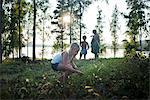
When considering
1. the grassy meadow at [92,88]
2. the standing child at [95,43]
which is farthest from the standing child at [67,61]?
the standing child at [95,43]

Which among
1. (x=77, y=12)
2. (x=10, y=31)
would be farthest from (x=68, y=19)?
(x=10, y=31)

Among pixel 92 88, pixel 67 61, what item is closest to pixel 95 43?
pixel 67 61

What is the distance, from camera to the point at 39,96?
828cm

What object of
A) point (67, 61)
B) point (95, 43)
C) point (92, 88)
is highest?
point (95, 43)

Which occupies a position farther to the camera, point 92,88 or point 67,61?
point 67,61

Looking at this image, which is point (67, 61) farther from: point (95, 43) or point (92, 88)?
point (95, 43)

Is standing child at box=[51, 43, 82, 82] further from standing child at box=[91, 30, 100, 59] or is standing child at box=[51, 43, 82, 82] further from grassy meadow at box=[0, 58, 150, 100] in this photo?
standing child at box=[91, 30, 100, 59]

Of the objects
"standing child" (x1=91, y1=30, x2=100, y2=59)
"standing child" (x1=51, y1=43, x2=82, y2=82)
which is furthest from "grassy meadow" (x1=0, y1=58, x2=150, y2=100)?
"standing child" (x1=91, y1=30, x2=100, y2=59)

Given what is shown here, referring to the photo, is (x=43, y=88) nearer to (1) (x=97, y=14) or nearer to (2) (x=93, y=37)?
(2) (x=93, y=37)

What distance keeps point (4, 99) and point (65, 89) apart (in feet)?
5.00

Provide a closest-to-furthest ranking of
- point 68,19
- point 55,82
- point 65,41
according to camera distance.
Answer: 1. point 55,82
2. point 68,19
3. point 65,41

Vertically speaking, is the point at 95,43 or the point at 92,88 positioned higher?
the point at 95,43

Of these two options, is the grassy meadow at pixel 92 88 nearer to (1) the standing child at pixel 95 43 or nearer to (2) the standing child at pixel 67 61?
(2) the standing child at pixel 67 61

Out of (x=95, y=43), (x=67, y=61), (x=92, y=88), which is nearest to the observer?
(x=92, y=88)
